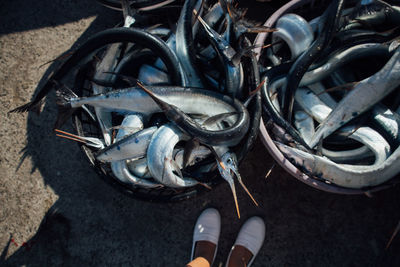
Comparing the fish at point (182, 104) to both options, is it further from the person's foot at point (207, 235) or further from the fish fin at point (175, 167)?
the person's foot at point (207, 235)

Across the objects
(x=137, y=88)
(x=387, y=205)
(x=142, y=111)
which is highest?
(x=137, y=88)

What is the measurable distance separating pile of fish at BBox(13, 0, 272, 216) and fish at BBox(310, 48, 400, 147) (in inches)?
19.9

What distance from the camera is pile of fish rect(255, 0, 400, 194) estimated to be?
1.70m

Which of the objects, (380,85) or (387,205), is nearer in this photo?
(380,85)

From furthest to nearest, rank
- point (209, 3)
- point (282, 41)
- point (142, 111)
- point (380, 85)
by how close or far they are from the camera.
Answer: point (209, 3)
point (282, 41)
point (142, 111)
point (380, 85)

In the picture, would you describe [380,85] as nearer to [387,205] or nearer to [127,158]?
[387,205]

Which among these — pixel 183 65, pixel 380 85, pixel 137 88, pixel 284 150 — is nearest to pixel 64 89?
pixel 137 88

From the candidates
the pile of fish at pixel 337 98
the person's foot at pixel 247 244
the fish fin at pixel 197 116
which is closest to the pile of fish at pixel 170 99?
the fish fin at pixel 197 116

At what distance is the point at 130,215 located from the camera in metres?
A: 2.31

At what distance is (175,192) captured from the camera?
195 centimetres

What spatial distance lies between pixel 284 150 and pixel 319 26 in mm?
892

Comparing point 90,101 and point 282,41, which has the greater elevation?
point 282,41

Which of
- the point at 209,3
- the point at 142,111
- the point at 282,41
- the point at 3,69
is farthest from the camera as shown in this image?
the point at 3,69

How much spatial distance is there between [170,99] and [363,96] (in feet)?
4.02
